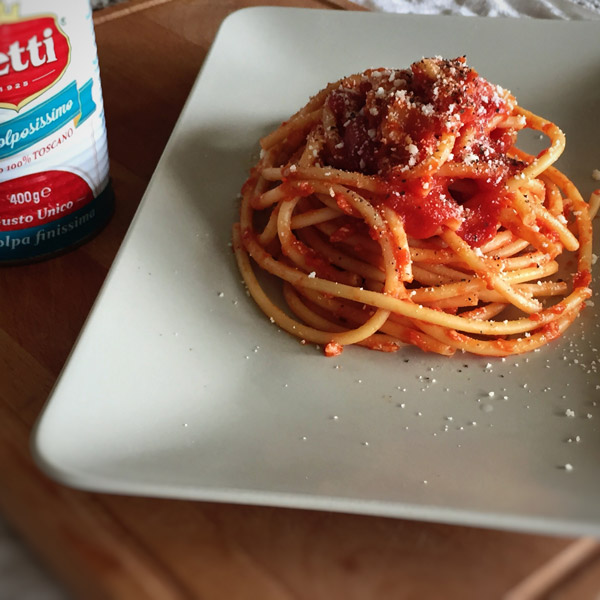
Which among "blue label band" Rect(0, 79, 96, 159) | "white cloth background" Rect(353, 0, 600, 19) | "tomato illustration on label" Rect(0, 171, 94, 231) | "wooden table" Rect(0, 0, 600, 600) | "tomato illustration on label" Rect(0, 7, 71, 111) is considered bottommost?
"wooden table" Rect(0, 0, 600, 600)

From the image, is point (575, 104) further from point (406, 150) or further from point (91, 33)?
point (91, 33)

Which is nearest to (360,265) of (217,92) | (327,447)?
(327,447)

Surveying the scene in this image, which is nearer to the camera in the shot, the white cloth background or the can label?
the can label

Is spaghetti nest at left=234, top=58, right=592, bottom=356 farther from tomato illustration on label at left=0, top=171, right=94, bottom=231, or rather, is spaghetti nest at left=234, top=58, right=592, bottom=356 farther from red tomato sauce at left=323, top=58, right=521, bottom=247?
tomato illustration on label at left=0, top=171, right=94, bottom=231

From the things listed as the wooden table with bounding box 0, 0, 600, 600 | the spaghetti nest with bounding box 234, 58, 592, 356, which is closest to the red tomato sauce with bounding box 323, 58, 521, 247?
the spaghetti nest with bounding box 234, 58, 592, 356

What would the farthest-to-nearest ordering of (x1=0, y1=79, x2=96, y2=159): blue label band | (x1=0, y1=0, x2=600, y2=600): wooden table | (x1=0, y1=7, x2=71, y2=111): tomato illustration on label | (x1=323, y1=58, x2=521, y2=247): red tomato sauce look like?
(x1=323, y1=58, x2=521, y2=247): red tomato sauce, (x1=0, y1=79, x2=96, y2=159): blue label band, (x1=0, y1=7, x2=71, y2=111): tomato illustration on label, (x1=0, y1=0, x2=600, y2=600): wooden table

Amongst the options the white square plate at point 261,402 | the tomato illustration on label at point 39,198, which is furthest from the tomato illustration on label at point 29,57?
the white square plate at point 261,402

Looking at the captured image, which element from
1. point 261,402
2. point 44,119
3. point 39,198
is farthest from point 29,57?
point 261,402
